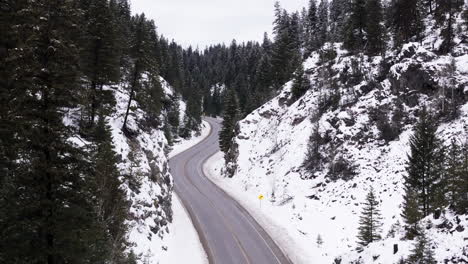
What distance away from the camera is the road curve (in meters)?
27.0

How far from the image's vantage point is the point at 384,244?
15781 millimetres

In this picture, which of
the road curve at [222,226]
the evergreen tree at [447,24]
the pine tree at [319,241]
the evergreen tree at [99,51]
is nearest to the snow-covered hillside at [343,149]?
the pine tree at [319,241]

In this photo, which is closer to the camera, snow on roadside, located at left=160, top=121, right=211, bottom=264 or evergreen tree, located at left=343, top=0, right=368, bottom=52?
snow on roadside, located at left=160, top=121, right=211, bottom=264

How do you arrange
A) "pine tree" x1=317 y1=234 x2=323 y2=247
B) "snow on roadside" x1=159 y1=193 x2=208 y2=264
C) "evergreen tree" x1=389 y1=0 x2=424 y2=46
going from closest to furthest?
"snow on roadside" x1=159 y1=193 x2=208 y2=264 < "pine tree" x1=317 y1=234 x2=323 y2=247 < "evergreen tree" x1=389 y1=0 x2=424 y2=46

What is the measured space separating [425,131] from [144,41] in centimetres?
2733

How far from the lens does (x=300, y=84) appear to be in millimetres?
52688

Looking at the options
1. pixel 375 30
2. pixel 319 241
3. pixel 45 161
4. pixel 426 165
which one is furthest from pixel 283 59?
pixel 45 161

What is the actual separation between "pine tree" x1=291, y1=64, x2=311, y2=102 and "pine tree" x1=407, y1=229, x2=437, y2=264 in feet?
134

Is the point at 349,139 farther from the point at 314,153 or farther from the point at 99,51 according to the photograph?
the point at 99,51

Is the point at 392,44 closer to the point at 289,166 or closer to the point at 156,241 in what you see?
the point at 289,166

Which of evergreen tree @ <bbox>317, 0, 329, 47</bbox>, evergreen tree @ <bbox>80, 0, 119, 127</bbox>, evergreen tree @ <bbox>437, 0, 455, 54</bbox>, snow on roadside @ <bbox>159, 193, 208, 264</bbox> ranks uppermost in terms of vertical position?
evergreen tree @ <bbox>317, 0, 329, 47</bbox>

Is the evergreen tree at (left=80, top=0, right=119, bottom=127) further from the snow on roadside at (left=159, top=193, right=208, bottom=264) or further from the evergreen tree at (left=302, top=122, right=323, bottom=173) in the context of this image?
the evergreen tree at (left=302, top=122, right=323, bottom=173)

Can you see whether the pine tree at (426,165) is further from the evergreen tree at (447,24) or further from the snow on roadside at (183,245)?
the evergreen tree at (447,24)

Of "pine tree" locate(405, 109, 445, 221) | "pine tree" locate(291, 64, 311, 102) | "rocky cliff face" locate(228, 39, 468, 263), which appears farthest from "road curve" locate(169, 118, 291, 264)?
"pine tree" locate(291, 64, 311, 102)
